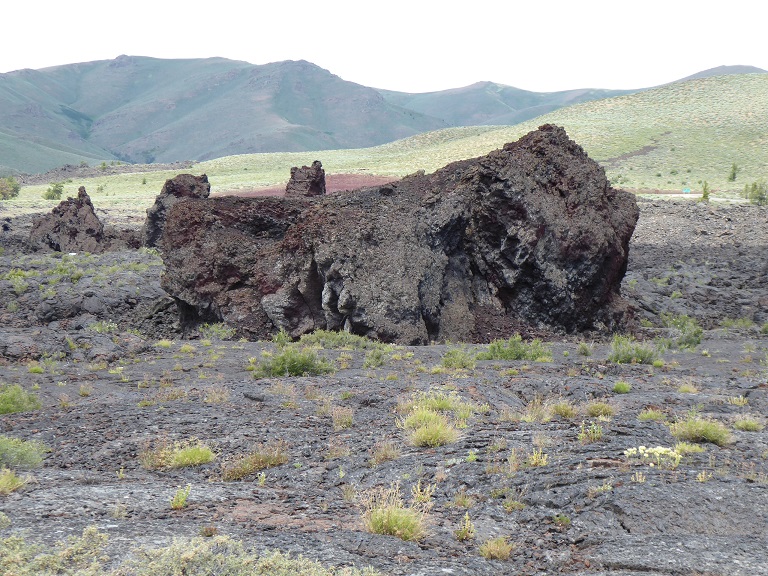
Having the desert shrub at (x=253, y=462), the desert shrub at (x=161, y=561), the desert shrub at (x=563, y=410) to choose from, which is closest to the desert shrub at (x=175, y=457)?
the desert shrub at (x=253, y=462)

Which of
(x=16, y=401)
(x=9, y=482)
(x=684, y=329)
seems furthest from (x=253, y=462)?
(x=684, y=329)

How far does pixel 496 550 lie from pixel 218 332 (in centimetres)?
1732

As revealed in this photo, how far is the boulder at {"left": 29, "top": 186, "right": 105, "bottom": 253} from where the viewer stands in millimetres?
38312

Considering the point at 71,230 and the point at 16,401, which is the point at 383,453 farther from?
the point at 71,230

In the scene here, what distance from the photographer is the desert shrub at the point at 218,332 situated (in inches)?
870

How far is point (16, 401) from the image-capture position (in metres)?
12.9

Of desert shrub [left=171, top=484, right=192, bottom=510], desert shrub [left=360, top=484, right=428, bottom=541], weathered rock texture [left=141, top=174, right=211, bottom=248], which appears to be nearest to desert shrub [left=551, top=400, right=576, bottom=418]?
desert shrub [left=360, top=484, right=428, bottom=541]

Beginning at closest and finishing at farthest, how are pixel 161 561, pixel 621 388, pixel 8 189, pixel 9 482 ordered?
pixel 161 561
pixel 9 482
pixel 621 388
pixel 8 189

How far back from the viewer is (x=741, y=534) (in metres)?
6.50

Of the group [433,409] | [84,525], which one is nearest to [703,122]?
[433,409]

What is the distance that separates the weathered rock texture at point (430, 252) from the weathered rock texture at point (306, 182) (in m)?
13.2

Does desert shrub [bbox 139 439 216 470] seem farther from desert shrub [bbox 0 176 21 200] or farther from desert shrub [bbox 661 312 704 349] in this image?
desert shrub [bbox 0 176 21 200]

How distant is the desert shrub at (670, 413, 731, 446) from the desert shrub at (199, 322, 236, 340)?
15293mm

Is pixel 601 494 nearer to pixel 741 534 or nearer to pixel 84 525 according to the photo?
pixel 741 534
